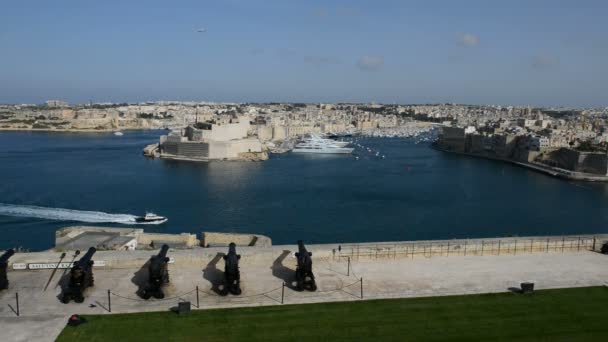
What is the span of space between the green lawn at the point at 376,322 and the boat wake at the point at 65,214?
31.1 ft

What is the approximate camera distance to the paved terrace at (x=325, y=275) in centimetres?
403

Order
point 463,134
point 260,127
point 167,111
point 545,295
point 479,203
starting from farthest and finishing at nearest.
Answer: point 167,111 < point 260,127 < point 463,134 < point 479,203 < point 545,295

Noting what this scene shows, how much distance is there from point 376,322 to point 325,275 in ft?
3.46

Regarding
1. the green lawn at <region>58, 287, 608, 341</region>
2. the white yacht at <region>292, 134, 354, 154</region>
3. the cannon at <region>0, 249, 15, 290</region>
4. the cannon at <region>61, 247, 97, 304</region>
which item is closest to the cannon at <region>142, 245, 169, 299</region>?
the green lawn at <region>58, 287, 608, 341</region>

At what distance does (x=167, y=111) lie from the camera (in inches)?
3039

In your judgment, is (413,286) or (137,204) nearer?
(413,286)

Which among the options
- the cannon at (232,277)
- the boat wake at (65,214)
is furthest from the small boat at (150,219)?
the cannon at (232,277)

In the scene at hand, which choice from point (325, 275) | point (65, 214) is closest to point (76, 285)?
point (325, 275)

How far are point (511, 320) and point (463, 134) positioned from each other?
33.9 metres

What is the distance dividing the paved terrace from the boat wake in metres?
8.37

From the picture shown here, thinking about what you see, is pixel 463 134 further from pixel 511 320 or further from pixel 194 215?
pixel 511 320

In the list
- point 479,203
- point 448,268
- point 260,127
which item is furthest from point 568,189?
point 260,127

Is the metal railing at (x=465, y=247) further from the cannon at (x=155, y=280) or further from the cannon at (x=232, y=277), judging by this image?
the cannon at (x=155, y=280)

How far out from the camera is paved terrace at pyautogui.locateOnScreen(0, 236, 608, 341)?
13.2 ft
